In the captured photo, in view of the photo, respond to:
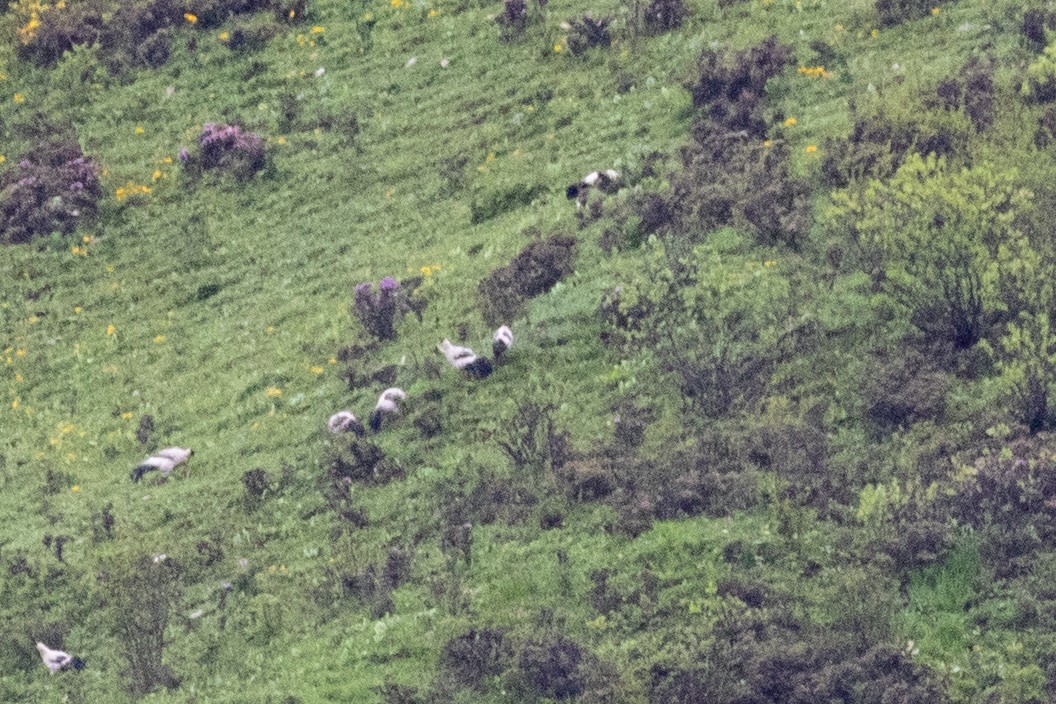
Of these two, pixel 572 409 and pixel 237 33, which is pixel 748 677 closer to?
pixel 572 409

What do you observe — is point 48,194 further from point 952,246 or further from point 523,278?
point 952,246

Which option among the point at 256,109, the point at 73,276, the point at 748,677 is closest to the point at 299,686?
the point at 748,677

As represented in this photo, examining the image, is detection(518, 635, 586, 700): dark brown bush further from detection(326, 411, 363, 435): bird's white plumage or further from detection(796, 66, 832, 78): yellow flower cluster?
detection(796, 66, 832, 78): yellow flower cluster

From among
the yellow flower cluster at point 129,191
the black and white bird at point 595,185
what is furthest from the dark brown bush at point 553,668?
the yellow flower cluster at point 129,191

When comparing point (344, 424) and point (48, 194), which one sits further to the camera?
point (48, 194)

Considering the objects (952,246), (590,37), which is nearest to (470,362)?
(952,246)

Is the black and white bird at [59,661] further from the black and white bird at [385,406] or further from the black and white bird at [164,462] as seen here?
the black and white bird at [385,406]
